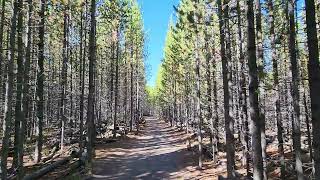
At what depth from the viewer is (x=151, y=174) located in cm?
1977

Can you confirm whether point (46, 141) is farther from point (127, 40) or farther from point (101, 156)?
point (127, 40)

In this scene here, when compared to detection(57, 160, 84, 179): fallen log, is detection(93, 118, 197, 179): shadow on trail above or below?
below

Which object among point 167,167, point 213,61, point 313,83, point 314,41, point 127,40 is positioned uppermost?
point 127,40

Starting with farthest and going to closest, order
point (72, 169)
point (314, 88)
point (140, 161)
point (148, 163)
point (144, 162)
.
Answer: point (140, 161) → point (144, 162) → point (148, 163) → point (72, 169) → point (314, 88)

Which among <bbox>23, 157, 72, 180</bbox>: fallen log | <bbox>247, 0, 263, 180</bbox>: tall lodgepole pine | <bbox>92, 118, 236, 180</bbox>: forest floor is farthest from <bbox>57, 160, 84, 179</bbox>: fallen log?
<bbox>247, 0, 263, 180</bbox>: tall lodgepole pine

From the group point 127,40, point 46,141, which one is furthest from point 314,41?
point 127,40

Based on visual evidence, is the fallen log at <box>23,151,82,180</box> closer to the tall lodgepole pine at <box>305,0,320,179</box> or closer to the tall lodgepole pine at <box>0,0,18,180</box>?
the tall lodgepole pine at <box>0,0,18,180</box>

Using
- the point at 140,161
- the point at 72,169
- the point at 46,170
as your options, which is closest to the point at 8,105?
the point at 46,170

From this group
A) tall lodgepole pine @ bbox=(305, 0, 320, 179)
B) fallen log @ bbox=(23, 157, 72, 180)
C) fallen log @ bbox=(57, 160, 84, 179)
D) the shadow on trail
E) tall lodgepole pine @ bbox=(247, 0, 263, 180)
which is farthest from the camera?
the shadow on trail

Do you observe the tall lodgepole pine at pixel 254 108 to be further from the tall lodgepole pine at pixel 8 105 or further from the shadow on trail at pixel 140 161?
the shadow on trail at pixel 140 161

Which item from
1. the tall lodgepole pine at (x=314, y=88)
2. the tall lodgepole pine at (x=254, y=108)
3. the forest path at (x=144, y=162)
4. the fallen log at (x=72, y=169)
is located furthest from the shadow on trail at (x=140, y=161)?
the tall lodgepole pine at (x=314, y=88)

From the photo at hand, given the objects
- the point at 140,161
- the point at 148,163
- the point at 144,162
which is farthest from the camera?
the point at 140,161

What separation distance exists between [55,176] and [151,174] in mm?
4821

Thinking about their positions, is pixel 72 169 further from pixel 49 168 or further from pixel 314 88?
pixel 314 88
